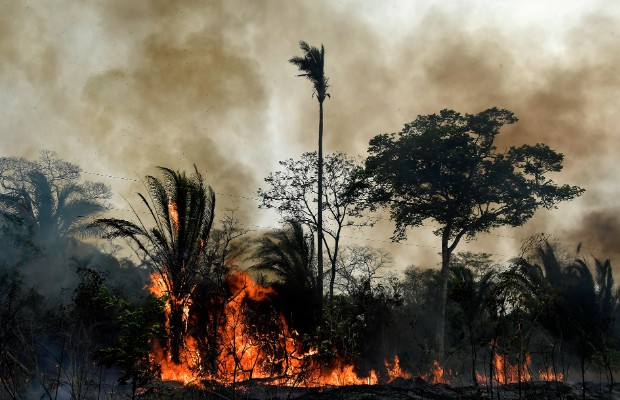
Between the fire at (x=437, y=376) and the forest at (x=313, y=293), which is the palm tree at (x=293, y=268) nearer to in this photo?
the forest at (x=313, y=293)

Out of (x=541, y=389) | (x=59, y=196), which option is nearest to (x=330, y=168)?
(x=541, y=389)

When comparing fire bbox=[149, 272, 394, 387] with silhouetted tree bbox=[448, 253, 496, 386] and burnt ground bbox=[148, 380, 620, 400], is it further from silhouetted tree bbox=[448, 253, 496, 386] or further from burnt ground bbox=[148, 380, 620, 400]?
silhouetted tree bbox=[448, 253, 496, 386]

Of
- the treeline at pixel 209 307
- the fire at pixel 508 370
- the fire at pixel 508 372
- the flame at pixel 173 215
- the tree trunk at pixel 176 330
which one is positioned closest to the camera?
the treeline at pixel 209 307

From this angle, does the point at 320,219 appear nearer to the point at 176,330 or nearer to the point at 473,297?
the point at 473,297

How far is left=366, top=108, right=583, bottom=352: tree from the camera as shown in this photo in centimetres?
2925

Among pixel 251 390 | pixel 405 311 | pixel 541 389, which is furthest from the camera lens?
pixel 405 311

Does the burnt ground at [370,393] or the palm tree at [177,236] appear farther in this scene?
the palm tree at [177,236]

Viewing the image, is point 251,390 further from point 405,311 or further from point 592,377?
point 592,377

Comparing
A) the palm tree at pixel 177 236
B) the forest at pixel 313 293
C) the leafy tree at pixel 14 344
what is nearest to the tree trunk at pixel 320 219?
the forest at pixel 313 293

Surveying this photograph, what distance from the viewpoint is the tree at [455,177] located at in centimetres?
2925

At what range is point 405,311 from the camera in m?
34.4

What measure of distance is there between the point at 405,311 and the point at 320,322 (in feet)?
49.4

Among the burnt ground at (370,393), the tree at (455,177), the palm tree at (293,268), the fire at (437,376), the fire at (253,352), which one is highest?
the tree at (455,177)

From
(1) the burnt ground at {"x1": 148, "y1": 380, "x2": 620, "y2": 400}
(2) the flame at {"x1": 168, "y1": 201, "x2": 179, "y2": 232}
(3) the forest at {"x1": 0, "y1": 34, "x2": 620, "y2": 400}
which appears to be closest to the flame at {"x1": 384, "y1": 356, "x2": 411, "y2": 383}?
(3) the forest at {"x1": 0, "y1": 34, "x2": 620, "y2": 400}
